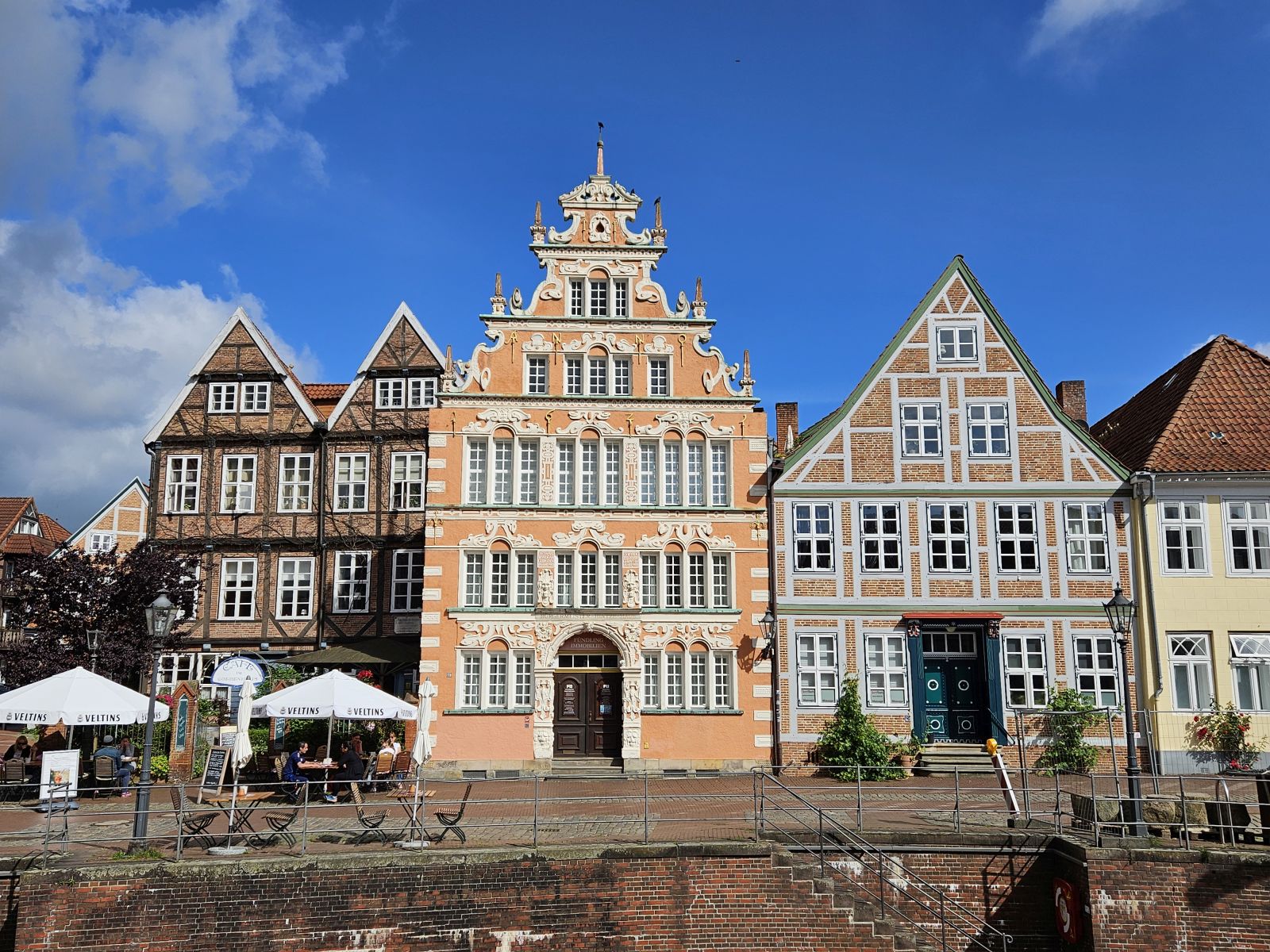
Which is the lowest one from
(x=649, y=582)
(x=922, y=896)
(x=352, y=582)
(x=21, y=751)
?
(x=922, y=896)

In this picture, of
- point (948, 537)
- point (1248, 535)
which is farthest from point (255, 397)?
point (1248, 535)

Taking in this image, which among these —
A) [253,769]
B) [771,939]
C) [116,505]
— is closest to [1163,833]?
[771,939]

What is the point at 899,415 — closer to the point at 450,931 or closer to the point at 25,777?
the point at 450,931

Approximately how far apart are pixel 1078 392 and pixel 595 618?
15371 mm

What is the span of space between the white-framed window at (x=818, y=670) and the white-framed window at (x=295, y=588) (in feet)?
52.1

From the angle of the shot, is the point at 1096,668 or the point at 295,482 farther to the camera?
the point at 295,482

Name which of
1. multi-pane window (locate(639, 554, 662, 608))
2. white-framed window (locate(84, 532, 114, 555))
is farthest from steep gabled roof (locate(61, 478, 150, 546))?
multi-pane window (locate(639, 554, 662, 608))

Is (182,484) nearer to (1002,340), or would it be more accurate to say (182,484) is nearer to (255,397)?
(255,397)

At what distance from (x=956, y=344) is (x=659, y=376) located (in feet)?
25.6

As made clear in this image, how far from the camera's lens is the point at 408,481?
34.3m

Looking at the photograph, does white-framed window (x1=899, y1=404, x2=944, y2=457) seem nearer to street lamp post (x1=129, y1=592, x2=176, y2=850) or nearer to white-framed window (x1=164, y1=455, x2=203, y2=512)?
street lamp post (x1=129, y1=592, x2=176, y2=850)

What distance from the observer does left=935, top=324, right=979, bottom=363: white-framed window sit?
2822cm

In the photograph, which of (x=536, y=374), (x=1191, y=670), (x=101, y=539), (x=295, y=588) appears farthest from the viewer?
(x=101, y=539)

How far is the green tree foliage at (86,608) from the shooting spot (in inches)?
1133
